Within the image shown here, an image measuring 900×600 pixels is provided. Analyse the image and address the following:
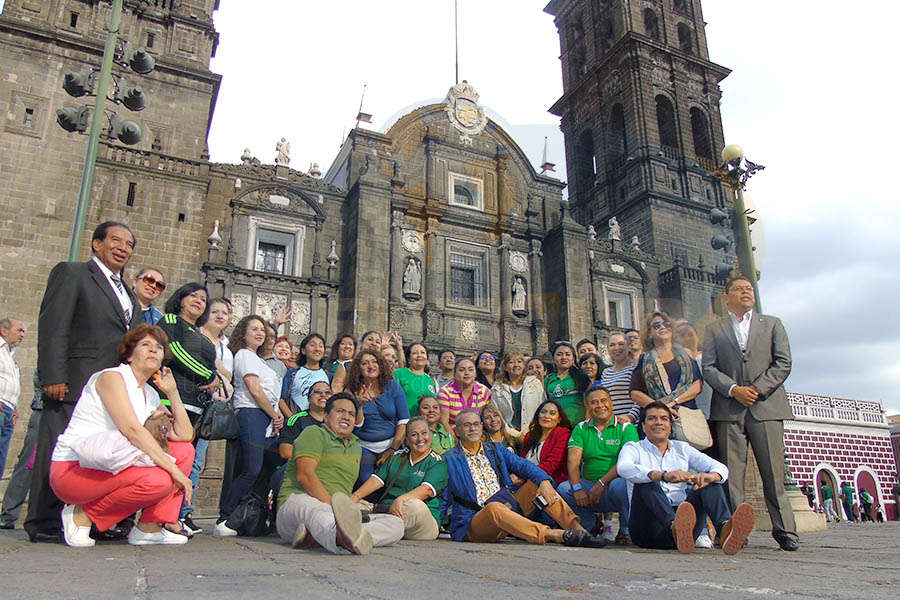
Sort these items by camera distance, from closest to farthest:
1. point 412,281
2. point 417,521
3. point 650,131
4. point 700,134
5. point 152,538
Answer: point 152,538 < point 417,521 < point 412,281 < point 650,131 < point 700,134

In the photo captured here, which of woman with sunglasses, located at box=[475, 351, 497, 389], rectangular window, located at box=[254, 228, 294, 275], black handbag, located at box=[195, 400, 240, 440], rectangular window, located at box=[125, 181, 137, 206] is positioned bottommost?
black handbag, located at box=[195, 400, 240, 440]

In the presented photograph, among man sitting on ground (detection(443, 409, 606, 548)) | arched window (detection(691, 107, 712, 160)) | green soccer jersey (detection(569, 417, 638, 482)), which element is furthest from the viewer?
arched window (detection(691, 107, 712, 160))

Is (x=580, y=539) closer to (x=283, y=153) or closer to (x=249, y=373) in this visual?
(x=249, y=373)

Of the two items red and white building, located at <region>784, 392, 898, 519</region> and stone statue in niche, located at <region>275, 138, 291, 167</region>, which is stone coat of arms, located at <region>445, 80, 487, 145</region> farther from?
red and white building, located at <region>784, 392, 898, 519</region>

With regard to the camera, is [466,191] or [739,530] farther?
[466,191]

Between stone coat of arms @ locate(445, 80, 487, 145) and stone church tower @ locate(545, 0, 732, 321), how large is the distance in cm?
746

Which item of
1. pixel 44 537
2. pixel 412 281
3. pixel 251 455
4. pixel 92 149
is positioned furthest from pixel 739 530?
pixel 412 281

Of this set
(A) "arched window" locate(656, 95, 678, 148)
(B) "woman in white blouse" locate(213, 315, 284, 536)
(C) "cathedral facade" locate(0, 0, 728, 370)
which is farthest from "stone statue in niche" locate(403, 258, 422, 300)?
(A) "arched window" locate(656, 95, 678, 148)

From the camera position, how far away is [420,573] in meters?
2.73

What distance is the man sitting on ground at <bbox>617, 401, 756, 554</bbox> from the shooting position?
4168 mm

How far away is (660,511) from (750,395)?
1171 mm

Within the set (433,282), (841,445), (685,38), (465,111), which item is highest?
(685,38)

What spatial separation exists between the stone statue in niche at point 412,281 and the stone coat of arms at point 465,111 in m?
5.44

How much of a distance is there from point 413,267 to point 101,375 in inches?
616
